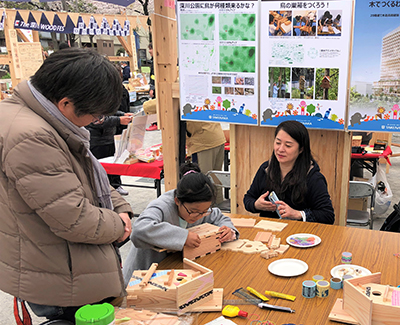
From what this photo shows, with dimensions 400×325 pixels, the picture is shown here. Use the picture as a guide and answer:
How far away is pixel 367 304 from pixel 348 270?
0.44 metres

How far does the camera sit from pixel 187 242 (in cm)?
185

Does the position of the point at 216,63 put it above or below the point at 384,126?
above

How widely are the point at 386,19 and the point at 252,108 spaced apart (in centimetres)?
112

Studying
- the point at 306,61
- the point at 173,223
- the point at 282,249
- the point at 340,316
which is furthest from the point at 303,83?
the point at 340,316

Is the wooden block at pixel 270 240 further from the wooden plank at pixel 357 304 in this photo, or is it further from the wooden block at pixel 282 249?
the wooden plank at pixel 357 304

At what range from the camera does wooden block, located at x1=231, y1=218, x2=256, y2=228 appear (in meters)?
2.27

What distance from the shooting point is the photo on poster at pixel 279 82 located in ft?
9.71

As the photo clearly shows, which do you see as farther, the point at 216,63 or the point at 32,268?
the point at 216,63

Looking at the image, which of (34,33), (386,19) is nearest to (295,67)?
(386,19)

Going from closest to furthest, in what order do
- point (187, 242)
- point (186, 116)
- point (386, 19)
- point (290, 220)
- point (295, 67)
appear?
1. point (187, 242)
2. point (290, 220)
3. point (386, 19)
4. point (295, 67)
5. point (186, 116)

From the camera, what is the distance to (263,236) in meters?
2.10

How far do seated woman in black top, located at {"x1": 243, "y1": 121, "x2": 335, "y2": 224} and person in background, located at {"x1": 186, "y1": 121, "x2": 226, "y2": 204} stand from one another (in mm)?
1832

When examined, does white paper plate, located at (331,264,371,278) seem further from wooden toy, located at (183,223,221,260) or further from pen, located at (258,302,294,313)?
wooden toy, located at (183,223,221,260)

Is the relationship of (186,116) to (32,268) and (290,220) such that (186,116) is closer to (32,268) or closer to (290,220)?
(290,220)
